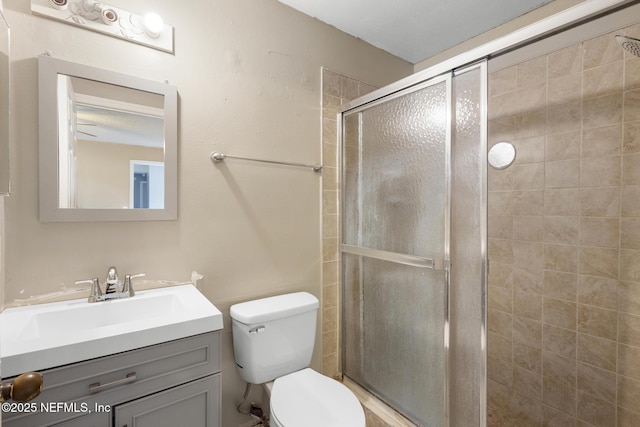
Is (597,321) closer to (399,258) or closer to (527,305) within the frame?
(527,305)

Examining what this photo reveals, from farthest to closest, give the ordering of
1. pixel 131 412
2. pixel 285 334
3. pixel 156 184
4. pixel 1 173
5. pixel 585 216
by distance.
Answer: pixel 585 216
pixel 285 334
pixel 156 184
pixel 131 412
pixel 1 173

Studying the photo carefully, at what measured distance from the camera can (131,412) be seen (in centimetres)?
90

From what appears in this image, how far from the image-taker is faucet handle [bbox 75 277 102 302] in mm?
1158

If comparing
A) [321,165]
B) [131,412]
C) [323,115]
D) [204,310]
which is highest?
[323,115]

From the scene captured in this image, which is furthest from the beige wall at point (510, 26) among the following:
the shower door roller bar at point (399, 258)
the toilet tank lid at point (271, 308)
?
the toilet tank lid at point (271, 308)

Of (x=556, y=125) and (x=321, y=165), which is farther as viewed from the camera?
(x=321, y=165)

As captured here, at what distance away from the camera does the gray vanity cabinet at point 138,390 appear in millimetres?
802

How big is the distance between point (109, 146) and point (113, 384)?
92cm

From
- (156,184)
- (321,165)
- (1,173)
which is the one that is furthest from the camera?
(321,165)

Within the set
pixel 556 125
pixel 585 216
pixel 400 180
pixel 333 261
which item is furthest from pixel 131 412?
pixel 556 125

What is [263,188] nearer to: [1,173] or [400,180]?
[400,180]

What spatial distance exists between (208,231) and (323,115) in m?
1.02

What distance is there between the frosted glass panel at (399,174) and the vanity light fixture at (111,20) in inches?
43.5

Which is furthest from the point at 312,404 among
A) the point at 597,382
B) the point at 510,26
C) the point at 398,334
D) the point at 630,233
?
the point at 510,26
